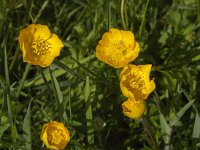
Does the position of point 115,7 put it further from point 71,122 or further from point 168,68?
point 71,122

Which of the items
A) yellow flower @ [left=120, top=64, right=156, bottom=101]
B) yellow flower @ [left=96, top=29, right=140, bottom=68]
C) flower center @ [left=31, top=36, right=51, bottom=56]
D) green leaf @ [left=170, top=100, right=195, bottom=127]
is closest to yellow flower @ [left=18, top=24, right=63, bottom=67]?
flower center @ [left=31, top=36, right=51, bottom=56]

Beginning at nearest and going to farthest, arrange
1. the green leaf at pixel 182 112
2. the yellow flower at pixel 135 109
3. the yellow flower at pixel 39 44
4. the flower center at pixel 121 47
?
the yellow flower at pixel 135 109 < the green leaf at pixel 182 112 < the yellow flower at pixel 39 44 < the flower center at pixel 121 47

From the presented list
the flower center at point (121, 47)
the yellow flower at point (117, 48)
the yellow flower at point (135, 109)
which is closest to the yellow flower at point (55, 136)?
the yellow flower at point (135, 109)

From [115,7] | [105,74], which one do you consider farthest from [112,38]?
[115,7]

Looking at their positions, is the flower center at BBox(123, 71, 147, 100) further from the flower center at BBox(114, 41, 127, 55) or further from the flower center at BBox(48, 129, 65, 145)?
the flower center at BBox(48, 129, 65, 145)

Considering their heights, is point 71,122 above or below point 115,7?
below

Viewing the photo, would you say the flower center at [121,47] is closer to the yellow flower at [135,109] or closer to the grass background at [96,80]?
the grass background at [96,80]

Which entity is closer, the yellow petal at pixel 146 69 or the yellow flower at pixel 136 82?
the yellow flower at pixel 136 82

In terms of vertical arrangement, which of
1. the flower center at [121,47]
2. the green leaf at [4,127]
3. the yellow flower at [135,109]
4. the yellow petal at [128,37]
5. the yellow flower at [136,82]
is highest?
the yellow petal at [128,37]
